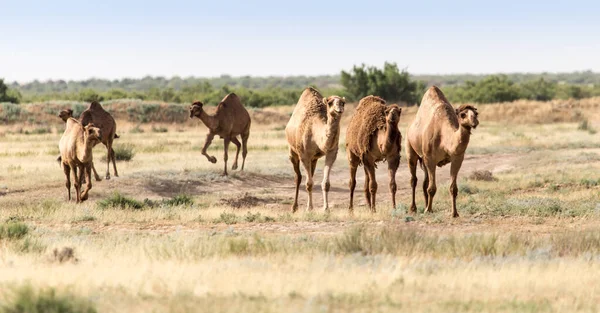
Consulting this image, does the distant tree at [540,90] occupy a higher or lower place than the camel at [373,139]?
lower

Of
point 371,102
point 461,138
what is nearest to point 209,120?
point 371,102

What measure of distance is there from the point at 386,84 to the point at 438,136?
60.3 meters

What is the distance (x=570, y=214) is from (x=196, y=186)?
37.5ft

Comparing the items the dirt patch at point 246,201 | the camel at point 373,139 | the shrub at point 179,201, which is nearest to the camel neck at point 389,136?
the camel at point 373,139

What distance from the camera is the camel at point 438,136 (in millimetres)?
15898

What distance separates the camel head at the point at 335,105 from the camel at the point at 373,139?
0.82m

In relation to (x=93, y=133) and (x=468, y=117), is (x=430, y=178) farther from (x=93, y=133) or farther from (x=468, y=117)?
(x=93, y=133)

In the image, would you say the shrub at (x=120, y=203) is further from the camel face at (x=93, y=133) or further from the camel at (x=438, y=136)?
the camel at (x=438, y=136)

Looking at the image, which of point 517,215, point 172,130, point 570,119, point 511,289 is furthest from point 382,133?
point 570,119

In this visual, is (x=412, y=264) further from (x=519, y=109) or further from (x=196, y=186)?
(x=519, y=109)

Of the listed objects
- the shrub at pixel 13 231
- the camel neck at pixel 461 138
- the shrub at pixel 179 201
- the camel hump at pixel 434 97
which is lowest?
the shrub at pixel 179 201

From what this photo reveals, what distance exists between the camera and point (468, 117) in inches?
607

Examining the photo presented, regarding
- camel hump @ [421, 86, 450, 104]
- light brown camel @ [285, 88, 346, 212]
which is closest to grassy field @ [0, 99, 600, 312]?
light brown camel @ [285, 88, 346, 212]

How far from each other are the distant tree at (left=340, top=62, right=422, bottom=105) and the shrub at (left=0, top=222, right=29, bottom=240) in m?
62.2
